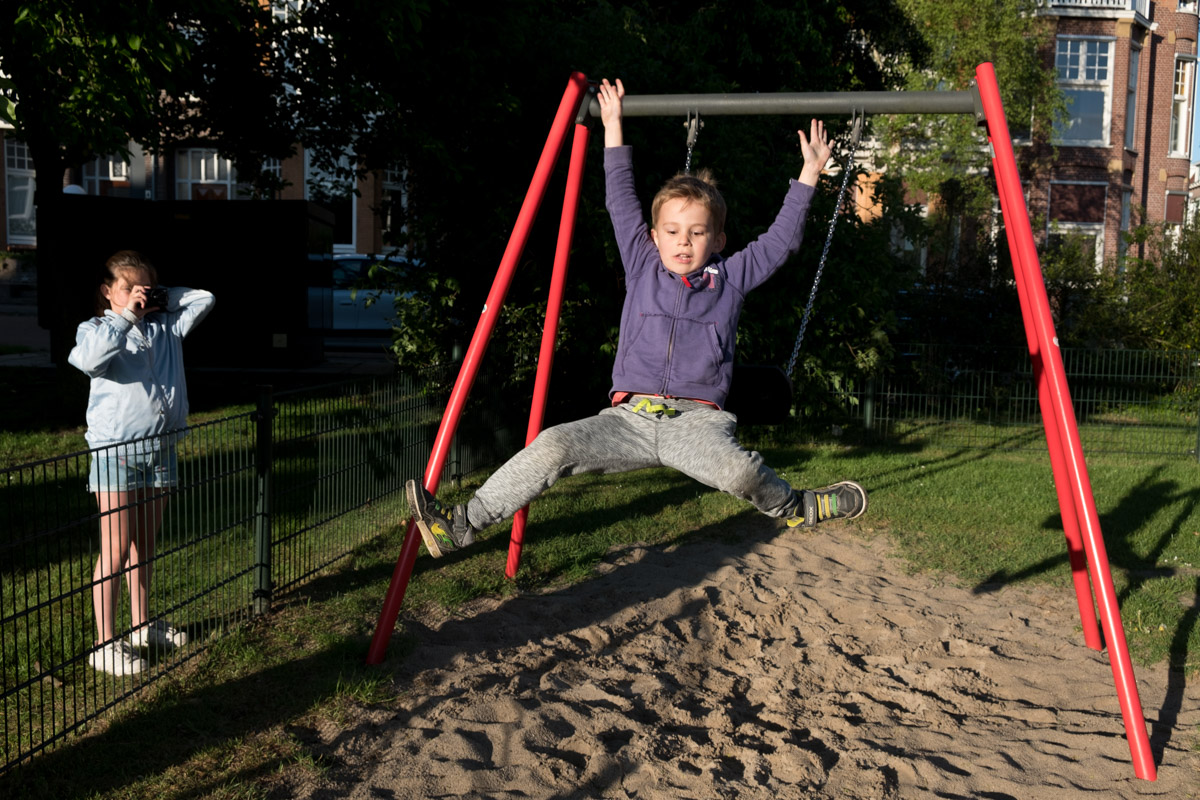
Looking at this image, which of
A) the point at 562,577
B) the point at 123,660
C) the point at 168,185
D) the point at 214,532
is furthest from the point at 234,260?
the point at 168,185

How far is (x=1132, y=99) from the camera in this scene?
90.7 ft

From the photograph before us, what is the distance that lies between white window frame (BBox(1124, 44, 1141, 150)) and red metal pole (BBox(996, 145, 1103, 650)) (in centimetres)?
2695

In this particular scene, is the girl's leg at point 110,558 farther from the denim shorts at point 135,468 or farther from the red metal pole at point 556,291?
the red metal pole at point 556,291

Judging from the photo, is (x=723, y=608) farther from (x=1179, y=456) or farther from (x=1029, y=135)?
(x=1029, y=135)

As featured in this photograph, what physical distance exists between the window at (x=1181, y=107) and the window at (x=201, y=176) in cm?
2750

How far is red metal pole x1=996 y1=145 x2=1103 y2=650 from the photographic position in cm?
427

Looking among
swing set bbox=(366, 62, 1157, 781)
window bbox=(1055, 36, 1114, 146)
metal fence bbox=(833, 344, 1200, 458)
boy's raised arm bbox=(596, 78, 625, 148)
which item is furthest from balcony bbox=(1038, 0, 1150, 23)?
boy's raised arm bbox=(596, 78, 625, 148)

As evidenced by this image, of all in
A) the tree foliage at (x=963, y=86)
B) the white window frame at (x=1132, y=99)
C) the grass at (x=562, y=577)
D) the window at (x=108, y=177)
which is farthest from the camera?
the window at (x=108, y=177)

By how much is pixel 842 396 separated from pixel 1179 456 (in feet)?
11.8

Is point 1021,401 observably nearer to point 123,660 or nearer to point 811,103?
point 811,103

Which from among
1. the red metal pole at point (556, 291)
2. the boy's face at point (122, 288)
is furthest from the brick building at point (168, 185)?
the boy's face at point (122, 288)

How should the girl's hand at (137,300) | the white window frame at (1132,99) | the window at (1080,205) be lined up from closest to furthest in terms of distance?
the girl's hand at (137,300) < the window at (1080,205) < the white window frame at (1132,99)

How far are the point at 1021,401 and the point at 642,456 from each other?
25.8 feet

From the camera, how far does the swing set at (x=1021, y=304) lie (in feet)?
12.3
